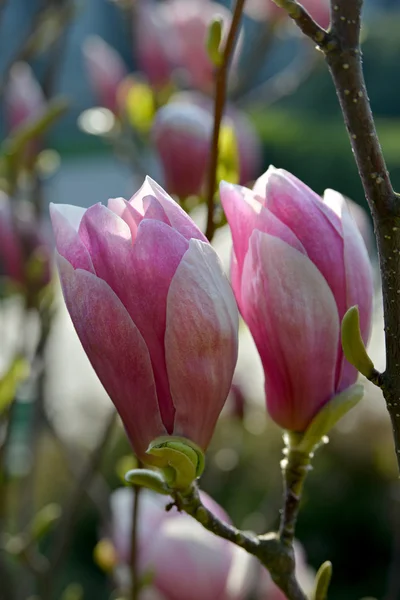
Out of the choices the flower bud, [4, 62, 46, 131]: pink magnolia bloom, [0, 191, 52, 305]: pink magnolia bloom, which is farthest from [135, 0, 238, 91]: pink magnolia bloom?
[0, 191, 52, 305]: pink magnolia bloom

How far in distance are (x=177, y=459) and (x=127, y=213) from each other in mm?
86

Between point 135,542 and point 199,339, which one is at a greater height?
point 199,339

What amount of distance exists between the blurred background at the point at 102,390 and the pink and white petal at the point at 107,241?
14 centimetres

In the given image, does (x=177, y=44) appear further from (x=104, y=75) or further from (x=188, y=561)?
(x=188, y=561)

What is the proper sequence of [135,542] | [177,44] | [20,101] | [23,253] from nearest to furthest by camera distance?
[135,542]
[23,253]
[20,101]
[177,44]

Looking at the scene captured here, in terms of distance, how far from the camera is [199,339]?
0.94ft

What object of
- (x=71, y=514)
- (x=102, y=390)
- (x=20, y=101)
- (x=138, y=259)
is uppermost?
(x=20, y=101)

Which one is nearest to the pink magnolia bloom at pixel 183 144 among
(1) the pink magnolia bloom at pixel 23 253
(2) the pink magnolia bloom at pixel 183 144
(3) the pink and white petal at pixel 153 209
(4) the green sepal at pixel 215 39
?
(2) the pink magnolia bloom at pixel 183 144

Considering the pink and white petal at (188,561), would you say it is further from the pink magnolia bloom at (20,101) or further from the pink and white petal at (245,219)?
the pink magnolia bloom at (20,101)

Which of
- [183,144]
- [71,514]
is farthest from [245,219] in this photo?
[71,514]

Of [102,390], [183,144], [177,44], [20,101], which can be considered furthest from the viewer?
[102,390]

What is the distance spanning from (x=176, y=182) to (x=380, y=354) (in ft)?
5.91

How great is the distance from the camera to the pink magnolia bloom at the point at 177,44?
3.17 ft

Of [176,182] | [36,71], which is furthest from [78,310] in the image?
[36,71]
